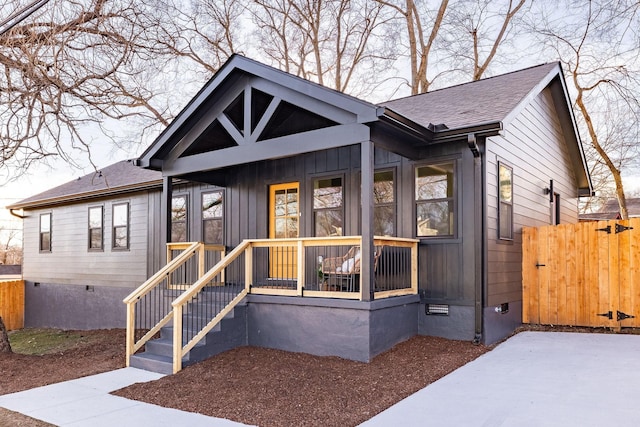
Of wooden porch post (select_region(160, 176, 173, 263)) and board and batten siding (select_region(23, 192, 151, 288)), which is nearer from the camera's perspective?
wooden porch post (select_region(160, 176, 173, 263))

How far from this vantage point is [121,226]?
12539 millimetres

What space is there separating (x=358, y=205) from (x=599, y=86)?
43.0ft

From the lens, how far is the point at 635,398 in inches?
181

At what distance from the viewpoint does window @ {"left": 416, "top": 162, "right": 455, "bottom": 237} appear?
7395 mm

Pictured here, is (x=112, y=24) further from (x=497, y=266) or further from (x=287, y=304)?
(x=497, y=266)

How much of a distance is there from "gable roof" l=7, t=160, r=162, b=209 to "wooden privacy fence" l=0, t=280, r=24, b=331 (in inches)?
93.4

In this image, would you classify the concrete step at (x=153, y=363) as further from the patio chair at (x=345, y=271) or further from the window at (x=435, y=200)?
the window at (x=435, y=200)

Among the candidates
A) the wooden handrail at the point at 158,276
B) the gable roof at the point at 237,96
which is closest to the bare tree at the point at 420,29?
the gable roof at the point at 237,96

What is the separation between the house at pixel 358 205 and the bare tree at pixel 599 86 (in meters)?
6.41

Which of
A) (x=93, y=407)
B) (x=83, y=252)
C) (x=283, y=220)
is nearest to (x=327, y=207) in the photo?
(x=283, y=220)

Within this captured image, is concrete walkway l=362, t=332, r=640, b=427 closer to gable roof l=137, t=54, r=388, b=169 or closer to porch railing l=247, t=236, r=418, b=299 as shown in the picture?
porch railing l=247, t=236, r=418, b=299

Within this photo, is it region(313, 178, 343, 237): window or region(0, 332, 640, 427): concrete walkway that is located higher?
region(313, 178, 343, 237): window

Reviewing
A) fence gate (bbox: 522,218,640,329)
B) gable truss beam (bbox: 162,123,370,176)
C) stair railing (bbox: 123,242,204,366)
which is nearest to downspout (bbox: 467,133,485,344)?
gable truss beam (bbox: 162,123,370,176)

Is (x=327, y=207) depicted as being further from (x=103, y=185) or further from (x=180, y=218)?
(x=103, y=185)
